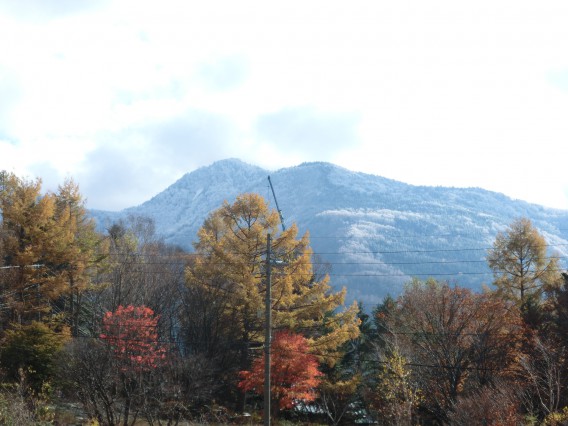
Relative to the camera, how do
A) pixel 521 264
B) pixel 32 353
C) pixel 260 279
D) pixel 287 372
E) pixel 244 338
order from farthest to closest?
pixel 521 264 → pixel 244 338 → pixel 260 279 → pixel 287 372 → pixel 32 353

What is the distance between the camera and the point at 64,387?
2916 centimetres

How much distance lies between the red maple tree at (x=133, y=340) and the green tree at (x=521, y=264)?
72.5ft

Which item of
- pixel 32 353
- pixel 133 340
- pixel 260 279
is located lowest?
pixel 32 353

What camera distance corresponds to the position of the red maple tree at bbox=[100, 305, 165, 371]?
27750 millimetres

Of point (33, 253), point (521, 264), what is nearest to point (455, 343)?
point (521, 264)

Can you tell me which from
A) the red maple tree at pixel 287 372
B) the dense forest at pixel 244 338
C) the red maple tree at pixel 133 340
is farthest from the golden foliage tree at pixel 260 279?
the red maple tree at pixel 133 340

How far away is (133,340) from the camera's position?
92.1ft

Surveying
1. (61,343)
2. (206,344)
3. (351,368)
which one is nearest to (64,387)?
(61,343)

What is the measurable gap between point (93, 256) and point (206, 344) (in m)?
8.81

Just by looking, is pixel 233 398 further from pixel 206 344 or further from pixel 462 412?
pixel 462 412

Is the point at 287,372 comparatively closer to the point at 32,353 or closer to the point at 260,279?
the point at 260,279

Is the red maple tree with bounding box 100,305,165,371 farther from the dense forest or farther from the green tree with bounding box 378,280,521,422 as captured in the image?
the green tree with bounding box 378,280,521,422

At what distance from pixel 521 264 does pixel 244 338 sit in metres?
18.3

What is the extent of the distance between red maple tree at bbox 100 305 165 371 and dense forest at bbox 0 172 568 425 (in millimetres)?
77
